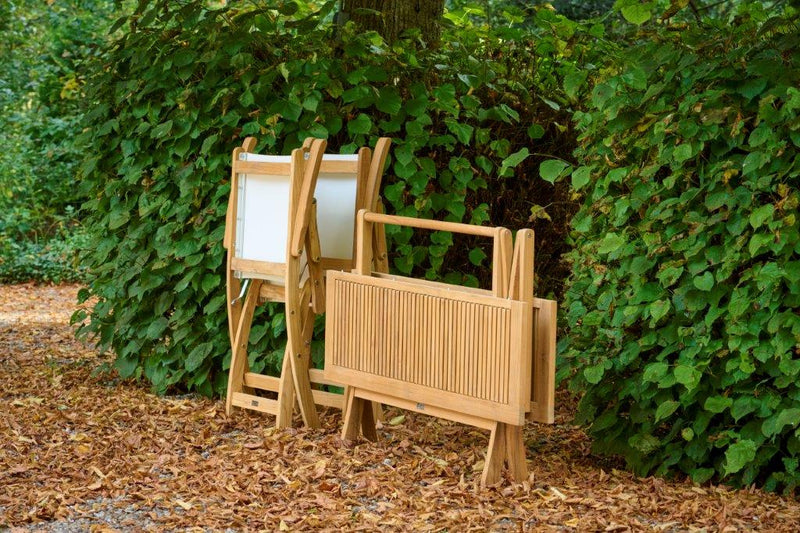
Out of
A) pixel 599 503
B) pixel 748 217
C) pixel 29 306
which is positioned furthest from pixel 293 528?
pixel 29 306

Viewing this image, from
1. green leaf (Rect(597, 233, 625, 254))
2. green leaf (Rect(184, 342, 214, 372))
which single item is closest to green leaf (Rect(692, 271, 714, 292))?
green leaf (Rect(597, 233, 625, 254))

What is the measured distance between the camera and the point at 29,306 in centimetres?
976

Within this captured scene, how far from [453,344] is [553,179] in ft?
2.89

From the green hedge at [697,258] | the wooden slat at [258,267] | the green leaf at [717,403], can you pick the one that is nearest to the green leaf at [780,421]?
the green hedge at [697,258]

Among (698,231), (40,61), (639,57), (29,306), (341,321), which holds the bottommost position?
(29,306)

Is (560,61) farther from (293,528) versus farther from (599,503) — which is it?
(293,528)

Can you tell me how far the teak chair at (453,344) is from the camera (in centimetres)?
379

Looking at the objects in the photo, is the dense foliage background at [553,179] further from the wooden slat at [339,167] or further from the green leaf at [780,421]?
the wooden slat at [339,167]

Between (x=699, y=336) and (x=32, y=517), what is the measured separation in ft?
8.39

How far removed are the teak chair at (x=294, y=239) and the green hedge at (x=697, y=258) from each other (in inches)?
43.1

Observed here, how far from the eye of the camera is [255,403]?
4930 millimetres

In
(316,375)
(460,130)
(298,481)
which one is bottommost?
(298,481)

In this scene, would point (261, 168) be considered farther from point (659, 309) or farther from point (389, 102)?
point (659, 309)

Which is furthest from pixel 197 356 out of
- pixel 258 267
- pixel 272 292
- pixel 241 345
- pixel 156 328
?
pixel 258 267
